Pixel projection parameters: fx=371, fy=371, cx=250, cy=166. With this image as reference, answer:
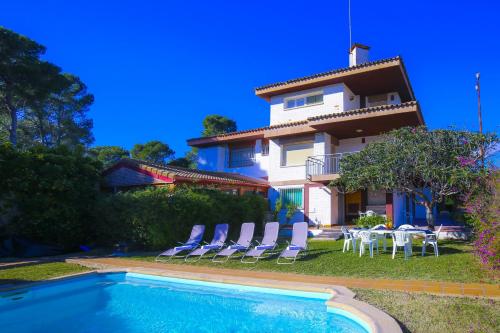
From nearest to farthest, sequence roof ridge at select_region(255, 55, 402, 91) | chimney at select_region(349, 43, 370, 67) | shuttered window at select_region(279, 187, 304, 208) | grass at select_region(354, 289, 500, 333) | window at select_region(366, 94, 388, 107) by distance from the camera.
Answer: grass at select_region(354, 289, 500, 333) → roof ridge at select_region(255, 55, 402, 91) → shuttered window at select_region(279, 187, 304, 208) → window at select_region(366, 94, 388, 107) → chimney at select_region(349, 43, 370, 67)

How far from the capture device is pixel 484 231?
8.09 meters

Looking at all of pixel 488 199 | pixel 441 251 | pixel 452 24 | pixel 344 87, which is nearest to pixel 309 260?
pixel 441 251

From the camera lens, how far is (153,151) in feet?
153

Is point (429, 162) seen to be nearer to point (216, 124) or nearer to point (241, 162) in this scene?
point (241, 162)

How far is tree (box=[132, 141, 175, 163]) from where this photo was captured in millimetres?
46719

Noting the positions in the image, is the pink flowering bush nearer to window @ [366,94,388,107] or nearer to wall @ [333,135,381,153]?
wall @ [333,135,381,153]

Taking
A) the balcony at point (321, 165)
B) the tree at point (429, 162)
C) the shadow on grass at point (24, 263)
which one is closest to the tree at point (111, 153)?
the balcony at point (321, 165)

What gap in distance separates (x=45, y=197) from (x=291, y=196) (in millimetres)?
12276

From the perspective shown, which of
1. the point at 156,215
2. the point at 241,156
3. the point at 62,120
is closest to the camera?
the point at 156,215

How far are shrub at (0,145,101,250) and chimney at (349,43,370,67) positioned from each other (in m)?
16.9

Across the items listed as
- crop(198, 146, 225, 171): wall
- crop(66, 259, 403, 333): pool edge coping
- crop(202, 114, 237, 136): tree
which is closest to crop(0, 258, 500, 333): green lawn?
crop(66, 259, 403, 333): pool edge coping

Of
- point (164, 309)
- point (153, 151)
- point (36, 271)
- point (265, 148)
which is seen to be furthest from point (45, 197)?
point (153, 151)

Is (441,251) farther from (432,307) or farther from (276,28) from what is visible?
(276,28)

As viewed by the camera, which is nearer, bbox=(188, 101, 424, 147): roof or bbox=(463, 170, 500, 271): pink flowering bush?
bbox=(463, 170, 500, 271): pink flowering bush
